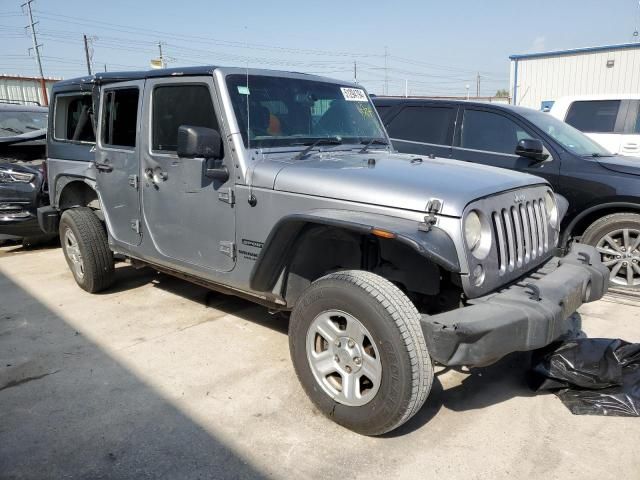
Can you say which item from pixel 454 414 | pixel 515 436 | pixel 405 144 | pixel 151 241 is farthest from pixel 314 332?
pixel 405 144

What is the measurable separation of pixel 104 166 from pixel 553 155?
168 inches

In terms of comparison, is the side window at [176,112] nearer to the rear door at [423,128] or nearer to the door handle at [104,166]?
the door handle at [104,166]

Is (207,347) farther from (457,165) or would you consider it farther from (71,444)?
(457,165)

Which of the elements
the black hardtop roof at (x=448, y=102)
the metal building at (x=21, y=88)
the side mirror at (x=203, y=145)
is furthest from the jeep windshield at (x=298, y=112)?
the metal building at (x=21, y=88)

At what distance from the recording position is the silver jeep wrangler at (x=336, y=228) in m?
2.49

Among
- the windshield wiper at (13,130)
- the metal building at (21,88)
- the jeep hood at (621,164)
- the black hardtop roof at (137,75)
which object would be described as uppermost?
the metal building at (21,88)

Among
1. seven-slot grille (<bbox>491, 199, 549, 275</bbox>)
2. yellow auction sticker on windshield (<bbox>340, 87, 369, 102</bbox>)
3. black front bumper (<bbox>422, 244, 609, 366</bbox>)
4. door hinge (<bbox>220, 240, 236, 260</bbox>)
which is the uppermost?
yellow auction sticker on windshield (<bbox>340, 87, 369, 102</bbox>)

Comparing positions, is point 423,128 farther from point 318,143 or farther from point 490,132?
point 318,143

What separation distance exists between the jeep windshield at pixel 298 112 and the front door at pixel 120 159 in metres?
1.11

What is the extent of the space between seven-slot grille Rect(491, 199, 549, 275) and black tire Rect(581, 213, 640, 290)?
206 cm

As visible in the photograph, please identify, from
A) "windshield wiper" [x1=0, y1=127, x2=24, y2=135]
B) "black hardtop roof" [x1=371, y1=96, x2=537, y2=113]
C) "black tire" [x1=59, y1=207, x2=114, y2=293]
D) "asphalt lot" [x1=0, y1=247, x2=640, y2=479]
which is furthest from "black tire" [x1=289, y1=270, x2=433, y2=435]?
"windshield wiper" [x1=0, y1=127, x2=24, y2=135]

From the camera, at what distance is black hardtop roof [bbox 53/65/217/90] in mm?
3570

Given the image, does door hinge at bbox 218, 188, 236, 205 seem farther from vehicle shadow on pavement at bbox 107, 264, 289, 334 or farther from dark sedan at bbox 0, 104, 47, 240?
dark sedan at bbox 0, 104, 47, 240

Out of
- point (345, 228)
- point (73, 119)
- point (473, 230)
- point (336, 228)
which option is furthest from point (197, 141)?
point (73, 119)
